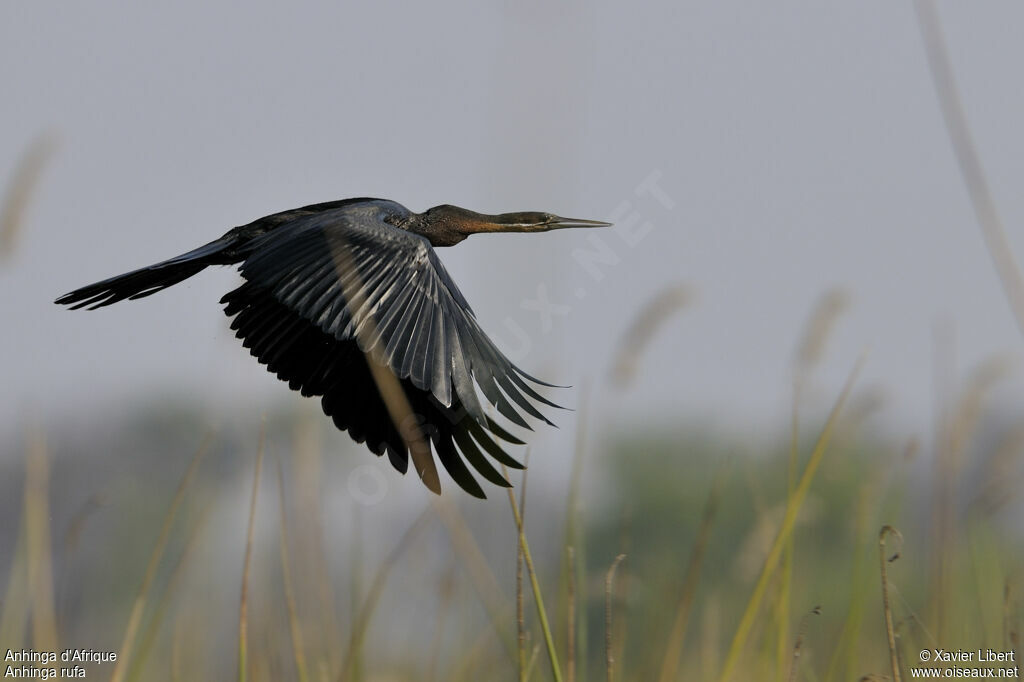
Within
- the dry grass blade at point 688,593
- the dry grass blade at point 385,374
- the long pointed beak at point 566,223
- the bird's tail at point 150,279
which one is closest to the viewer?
the dry grass blade at point 688,593

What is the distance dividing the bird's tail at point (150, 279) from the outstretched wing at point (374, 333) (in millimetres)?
296

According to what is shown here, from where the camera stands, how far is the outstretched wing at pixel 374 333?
11.5 feet

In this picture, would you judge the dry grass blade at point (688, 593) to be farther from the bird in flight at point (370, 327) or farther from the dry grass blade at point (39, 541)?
the dry grass blade at point (39, 541)

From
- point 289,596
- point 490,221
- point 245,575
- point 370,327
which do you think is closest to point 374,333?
point 370,327

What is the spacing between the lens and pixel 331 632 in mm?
3588

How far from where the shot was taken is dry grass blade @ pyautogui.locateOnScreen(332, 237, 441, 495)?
351 cm

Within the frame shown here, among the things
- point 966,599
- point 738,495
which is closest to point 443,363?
point 966,599

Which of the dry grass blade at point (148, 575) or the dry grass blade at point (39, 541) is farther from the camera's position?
the dry grass blade at point (39, 541)

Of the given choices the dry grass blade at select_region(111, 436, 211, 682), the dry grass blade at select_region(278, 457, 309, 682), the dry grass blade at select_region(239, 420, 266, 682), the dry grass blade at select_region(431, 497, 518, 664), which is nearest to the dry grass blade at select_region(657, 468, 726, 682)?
the dry grass blade at select_region(431, 497, 518, 664)

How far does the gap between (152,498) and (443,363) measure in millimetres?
20828

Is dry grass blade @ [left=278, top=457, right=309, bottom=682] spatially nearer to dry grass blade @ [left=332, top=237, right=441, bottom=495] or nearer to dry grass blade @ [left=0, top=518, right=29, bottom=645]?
dry grass blade @ [left=332, top=237, right=441, bottom=495]

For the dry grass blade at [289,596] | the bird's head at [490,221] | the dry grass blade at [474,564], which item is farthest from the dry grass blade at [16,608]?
the bird's head at [490,221]

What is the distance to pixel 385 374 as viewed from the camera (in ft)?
11.6

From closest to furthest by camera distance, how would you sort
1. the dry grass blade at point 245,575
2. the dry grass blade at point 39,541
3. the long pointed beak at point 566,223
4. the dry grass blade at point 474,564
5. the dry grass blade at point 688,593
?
the dry grass blade at point 474,564 → the dry grass blade at point 245,575 → the dry grass blade at point 688,593 → the dry grass blade at point 39,541 → the long pointed beak at point 566,223
